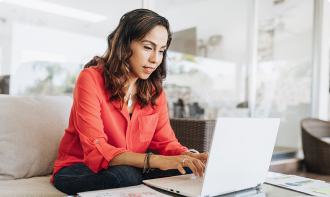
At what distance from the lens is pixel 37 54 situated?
2041 millimetres

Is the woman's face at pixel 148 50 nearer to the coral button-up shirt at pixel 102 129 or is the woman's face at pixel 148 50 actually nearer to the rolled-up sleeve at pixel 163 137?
the coral button-up shirt at pixel 102 129

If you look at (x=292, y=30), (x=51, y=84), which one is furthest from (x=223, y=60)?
(x=51, y=84)

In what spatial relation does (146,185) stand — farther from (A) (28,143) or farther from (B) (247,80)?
(B) (247,80)

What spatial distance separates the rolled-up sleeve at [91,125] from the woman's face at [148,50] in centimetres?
21

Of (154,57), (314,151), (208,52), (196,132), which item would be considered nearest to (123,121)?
(154,57)

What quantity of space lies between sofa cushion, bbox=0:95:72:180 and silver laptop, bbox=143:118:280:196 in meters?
0.75

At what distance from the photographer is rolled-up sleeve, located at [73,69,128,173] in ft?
3.53

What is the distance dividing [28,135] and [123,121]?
50 cm

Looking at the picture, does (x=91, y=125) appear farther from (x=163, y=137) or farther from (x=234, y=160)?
(x=234, y=160)

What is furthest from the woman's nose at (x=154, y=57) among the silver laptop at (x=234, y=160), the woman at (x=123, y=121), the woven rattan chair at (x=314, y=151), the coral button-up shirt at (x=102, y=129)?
the woven rattan chair at (x=314, y=151)

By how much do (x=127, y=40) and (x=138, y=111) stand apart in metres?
0.35

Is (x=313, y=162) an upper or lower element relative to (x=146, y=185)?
lower

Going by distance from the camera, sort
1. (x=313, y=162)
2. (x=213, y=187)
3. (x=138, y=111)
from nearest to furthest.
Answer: (x=213, y=187)
(x=138, y=111)
(x=313, y=162)

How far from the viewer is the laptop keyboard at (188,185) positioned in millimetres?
850
